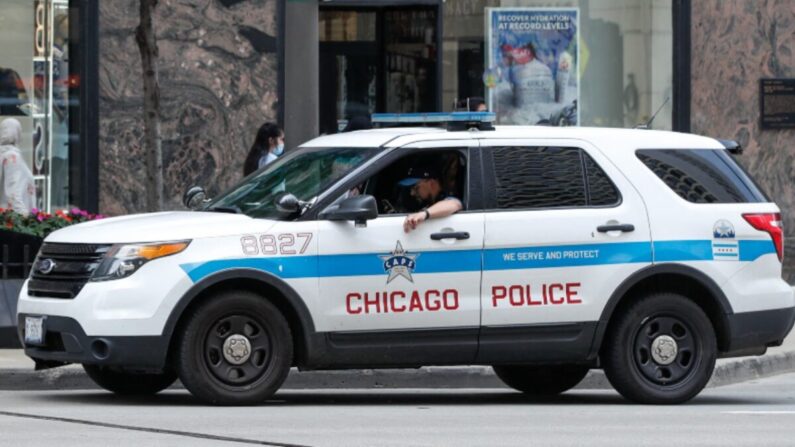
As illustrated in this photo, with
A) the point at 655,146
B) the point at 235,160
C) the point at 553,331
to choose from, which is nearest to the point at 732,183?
the point at 655,146

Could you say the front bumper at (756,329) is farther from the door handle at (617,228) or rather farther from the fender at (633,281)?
the door handle at (617,228)

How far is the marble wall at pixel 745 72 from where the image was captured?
19.7m

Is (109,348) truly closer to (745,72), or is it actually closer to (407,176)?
(407,176)

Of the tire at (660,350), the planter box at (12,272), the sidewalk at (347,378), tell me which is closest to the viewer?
the tire at (660,350)

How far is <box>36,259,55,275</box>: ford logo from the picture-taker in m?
10.8

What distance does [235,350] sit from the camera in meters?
10.6

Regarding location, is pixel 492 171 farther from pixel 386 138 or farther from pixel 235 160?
pixel 235 160

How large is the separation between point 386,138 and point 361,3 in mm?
8358

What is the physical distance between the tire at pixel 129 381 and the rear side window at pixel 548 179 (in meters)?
2.53

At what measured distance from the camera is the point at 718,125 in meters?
19.8

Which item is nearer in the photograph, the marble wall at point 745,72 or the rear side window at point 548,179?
the rear side window at point 548,179

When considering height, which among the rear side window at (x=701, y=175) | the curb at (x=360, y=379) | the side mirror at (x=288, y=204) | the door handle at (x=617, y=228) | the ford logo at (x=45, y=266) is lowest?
the curb at (x=360, y=379)

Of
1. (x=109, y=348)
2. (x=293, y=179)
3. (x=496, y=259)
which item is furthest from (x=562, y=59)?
(x=109, y=348)

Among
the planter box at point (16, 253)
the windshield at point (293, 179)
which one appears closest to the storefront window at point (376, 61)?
the planter box at point (16, 253)
